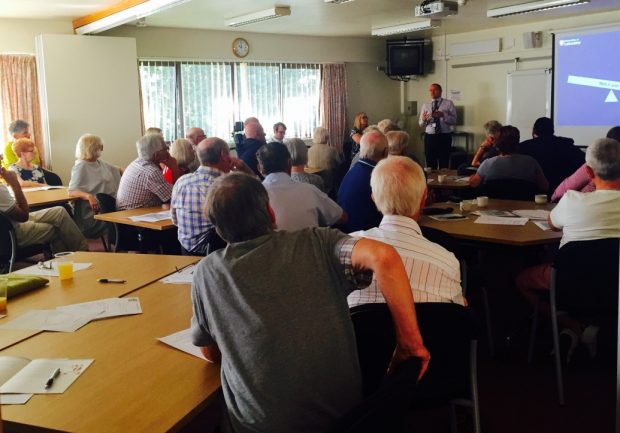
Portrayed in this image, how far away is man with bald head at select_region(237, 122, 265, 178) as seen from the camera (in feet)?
21.7

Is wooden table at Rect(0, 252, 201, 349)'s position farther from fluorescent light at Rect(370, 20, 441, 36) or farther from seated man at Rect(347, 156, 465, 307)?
fluorescent light at Rect(370, 20, 441, 36)

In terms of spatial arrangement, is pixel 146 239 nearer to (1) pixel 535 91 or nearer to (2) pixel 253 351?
(2) pixel 253 351

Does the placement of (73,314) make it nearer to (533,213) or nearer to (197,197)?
(197,197)

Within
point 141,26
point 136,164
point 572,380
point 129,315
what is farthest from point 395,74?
point 129,315

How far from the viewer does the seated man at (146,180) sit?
490 centimetres

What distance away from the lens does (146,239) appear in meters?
4.70

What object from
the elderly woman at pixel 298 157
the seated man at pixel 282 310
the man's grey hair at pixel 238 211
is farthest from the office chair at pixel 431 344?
the elderly woman at pixel 298 157

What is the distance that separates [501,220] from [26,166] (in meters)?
5.03

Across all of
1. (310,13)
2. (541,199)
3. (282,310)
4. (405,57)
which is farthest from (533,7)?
(282,310)

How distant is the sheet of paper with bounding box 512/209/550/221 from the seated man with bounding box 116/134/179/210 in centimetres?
276

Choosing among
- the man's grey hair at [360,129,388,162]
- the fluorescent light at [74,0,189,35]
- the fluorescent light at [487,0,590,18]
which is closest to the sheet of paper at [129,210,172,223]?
the man's grey hair at [360,129,388,162]

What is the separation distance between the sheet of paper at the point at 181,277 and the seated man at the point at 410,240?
86 centimetres

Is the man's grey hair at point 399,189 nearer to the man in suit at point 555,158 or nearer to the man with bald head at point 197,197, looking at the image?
the man with bald head at point 197,197

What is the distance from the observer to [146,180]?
4883 millimetres
